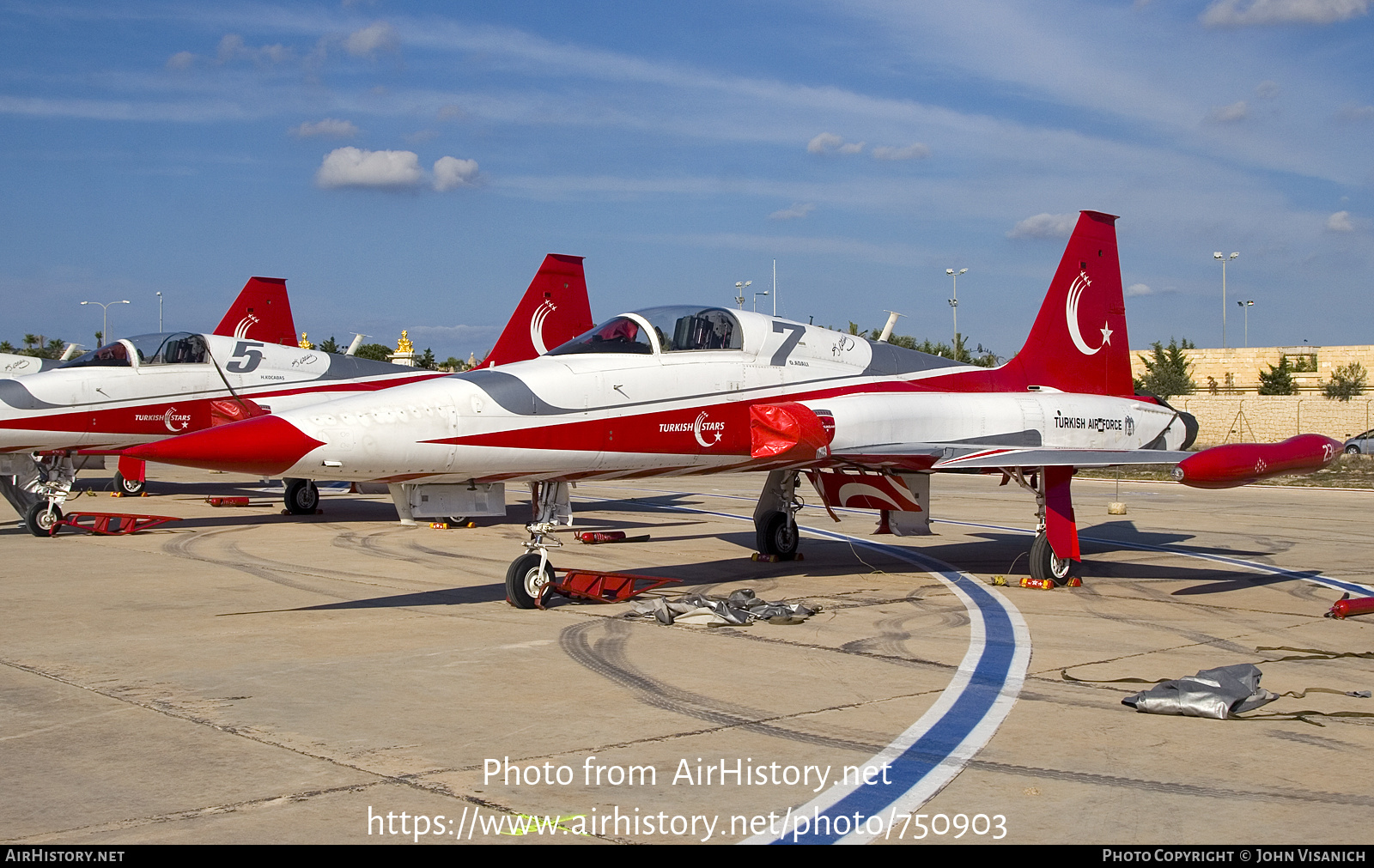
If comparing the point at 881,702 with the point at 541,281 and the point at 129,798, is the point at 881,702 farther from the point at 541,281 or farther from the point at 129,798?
the point at 541,281

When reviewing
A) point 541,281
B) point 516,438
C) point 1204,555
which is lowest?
point 1204,555

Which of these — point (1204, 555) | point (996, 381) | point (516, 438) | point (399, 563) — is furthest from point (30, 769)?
point (1204, 555)

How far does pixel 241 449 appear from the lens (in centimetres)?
838

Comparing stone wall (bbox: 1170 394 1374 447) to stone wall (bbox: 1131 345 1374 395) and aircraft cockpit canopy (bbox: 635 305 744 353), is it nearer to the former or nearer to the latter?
stone wall (bbox: 1131 345 1374 395)

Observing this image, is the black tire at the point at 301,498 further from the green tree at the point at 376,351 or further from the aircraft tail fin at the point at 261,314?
the green tree at the point at 376,351

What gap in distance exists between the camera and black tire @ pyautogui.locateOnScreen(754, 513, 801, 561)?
1470cm

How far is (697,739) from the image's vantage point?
6.27 meters

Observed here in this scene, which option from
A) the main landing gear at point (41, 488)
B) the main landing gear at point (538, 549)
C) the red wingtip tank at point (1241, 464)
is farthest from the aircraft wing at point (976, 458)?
the main landing gear at point (41, 488)

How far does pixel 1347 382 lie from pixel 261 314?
55.9m

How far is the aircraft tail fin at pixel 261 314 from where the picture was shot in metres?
24.4

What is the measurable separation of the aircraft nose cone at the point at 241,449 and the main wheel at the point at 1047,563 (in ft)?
26.2

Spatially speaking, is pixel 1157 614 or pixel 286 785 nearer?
pixel 286 785

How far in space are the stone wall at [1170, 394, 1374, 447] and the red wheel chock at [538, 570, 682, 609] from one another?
4526 centimetres
